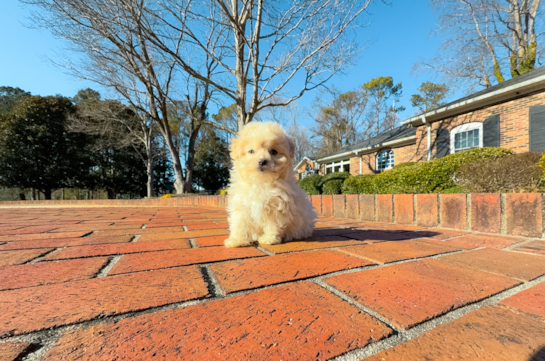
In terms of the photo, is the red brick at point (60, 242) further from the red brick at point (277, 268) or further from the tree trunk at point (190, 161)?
the tree trunk at point (190, 161)

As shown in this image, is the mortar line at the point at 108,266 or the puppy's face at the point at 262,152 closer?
the mortar line at the point at 108,266

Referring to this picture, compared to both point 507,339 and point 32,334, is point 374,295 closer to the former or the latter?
point 507,339

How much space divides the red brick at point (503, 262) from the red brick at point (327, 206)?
2.41m

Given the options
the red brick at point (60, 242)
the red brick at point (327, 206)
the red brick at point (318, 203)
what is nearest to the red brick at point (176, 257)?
the red brick at point (60, 242)

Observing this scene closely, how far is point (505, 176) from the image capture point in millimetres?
2754

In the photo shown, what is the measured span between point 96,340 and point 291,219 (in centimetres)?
137

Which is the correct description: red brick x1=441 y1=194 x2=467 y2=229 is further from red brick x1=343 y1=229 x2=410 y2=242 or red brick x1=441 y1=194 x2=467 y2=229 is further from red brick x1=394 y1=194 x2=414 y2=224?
red brick x1=343 y1=229 x2=410 y2=242

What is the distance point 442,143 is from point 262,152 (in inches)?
434

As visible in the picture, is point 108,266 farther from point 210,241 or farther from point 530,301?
point 530,301

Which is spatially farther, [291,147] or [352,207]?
[352,207]

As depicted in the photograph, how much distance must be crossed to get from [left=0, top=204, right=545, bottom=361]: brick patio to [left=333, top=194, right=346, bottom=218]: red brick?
2.13 metres

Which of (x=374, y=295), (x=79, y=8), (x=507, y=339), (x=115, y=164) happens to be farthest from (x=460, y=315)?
(x=115, y=164)

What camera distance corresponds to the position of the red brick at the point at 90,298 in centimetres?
74

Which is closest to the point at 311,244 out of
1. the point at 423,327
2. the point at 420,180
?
the point at 423,327
